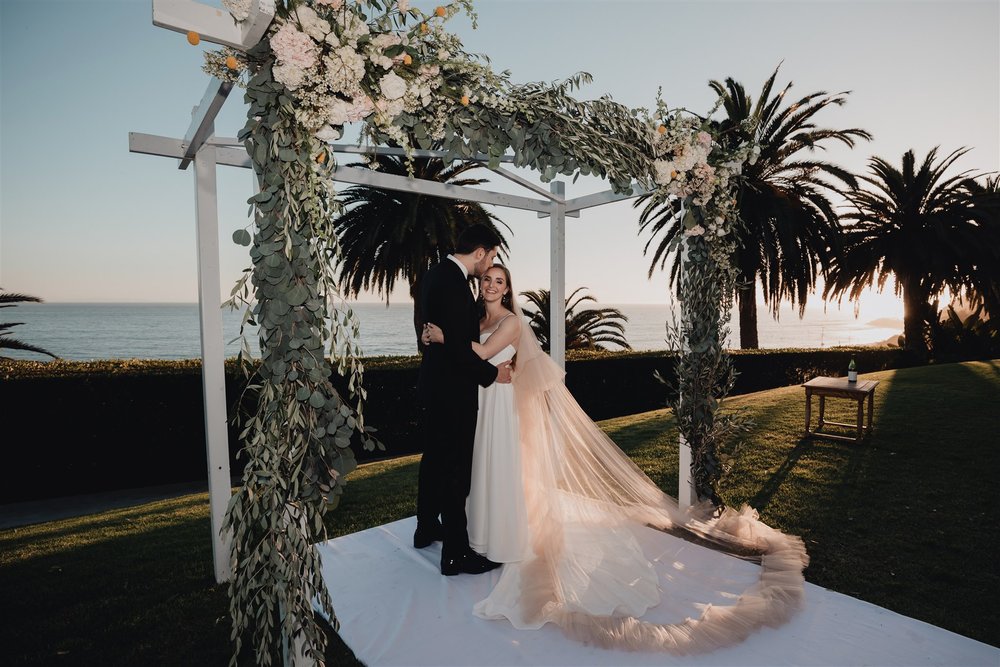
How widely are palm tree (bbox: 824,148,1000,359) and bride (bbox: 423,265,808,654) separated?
43.7 feet

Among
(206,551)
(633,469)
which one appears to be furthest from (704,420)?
(206,551)

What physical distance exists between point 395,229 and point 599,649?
9835 mm

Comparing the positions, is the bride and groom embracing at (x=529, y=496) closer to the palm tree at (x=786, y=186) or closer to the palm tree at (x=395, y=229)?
the palm tree at (x=395, y=229)

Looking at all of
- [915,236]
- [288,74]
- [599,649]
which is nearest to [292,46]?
[288,74]

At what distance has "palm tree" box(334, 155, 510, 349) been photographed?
38.0 ft

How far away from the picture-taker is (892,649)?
2828 mm

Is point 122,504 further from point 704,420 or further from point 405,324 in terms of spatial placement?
point 405,324

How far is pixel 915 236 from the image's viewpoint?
14484mm

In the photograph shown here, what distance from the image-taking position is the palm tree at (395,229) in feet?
38.0

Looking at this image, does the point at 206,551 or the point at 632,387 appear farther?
the point at 632,387

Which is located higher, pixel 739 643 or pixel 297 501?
pixel 297 501

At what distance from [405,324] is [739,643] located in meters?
84.6

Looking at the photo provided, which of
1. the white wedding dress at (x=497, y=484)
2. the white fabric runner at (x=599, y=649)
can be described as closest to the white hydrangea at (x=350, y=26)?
the white wedding dress at (x=497, y=484)

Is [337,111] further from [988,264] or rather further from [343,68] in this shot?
[988,264]
